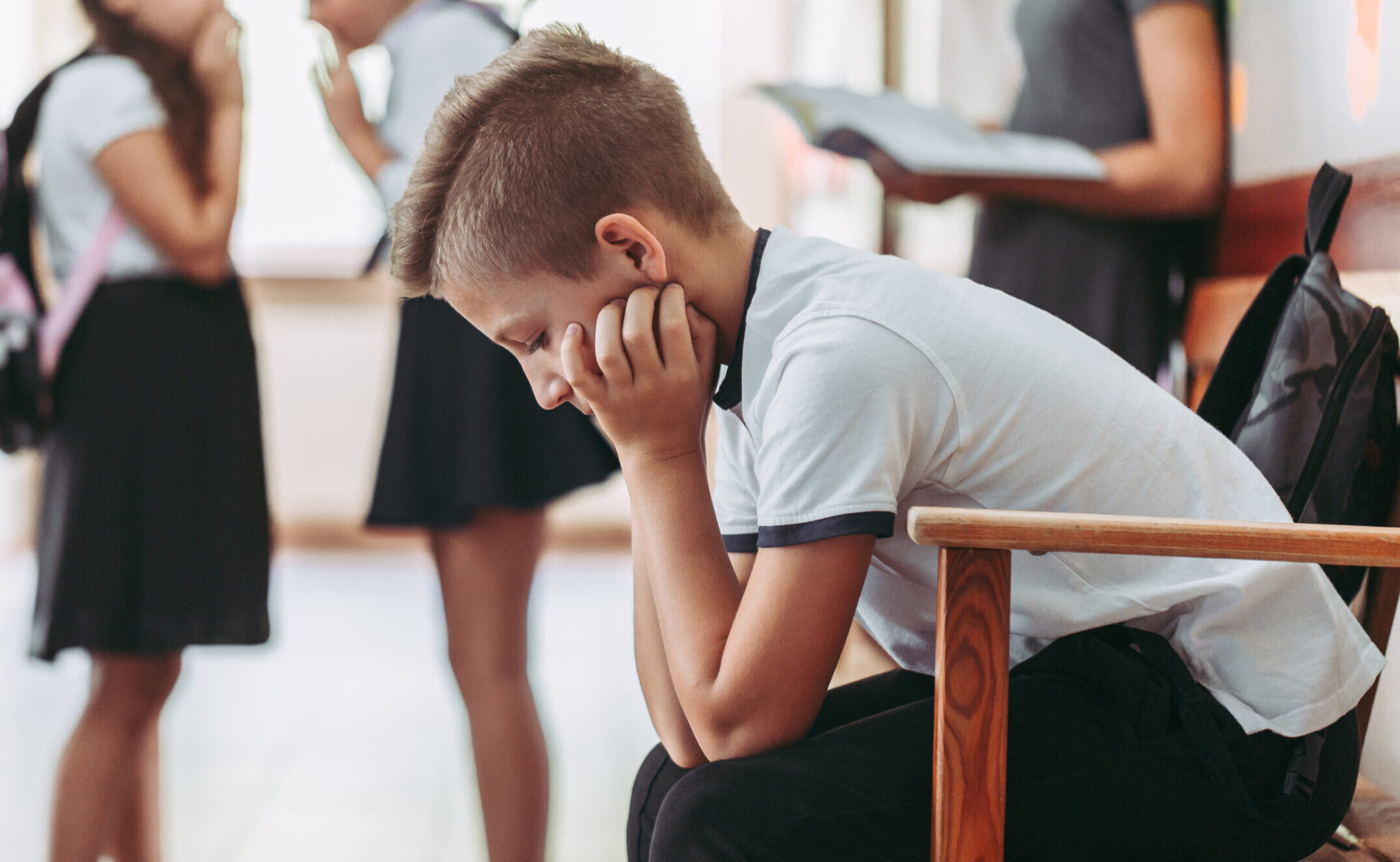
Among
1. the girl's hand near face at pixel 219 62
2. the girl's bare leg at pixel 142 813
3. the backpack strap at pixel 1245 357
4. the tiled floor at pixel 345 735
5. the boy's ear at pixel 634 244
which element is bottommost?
the tiled floor at pixel 345 735

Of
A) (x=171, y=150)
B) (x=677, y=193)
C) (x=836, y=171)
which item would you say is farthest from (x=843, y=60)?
(x=677, y=193)

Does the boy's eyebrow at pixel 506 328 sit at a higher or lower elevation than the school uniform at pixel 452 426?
higher

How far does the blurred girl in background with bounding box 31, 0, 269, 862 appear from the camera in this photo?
1.26 metres

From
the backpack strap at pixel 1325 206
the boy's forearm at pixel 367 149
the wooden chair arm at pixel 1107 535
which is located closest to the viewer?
the wooden chair arm at pixel 1107 535

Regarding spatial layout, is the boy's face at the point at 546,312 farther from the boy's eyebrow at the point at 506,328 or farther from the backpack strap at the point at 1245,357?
the backpack strap at the point at 1245,357

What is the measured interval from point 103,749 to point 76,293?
0.53 meters

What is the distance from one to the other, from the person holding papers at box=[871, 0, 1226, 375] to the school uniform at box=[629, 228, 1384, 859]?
2.15ft

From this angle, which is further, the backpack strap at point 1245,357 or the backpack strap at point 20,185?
the backpack strap at point 20,185

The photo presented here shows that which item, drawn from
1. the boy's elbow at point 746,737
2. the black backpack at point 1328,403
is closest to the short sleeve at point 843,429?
the boy's elbow at point 746,737

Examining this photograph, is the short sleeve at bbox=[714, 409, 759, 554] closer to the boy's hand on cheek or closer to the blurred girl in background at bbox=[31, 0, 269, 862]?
the boy's hand on cheek

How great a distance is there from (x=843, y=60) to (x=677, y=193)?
2.98 m

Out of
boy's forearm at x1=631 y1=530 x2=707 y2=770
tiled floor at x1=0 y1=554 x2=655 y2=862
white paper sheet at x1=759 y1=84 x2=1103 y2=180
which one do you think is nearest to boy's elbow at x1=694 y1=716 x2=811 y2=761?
boy's forearm at x1=631 y1=530 x2=707 y2=770

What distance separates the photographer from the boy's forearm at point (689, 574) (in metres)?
0.70

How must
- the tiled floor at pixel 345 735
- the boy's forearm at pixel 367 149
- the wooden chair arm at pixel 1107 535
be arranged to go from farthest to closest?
the tiled floor at pixel 345 735, the boy's forearm at pixel 367 149, the wooden chair arm at pixel 1107 535
